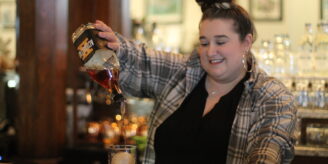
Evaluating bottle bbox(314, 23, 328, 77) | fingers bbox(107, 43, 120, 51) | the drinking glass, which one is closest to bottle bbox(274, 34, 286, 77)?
bottle bbox(314, 23, 328, 77)

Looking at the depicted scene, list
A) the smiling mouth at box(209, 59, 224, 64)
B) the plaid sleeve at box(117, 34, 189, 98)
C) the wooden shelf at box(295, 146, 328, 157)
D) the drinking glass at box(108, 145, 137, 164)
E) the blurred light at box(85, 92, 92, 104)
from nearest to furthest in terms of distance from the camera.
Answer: the drinking glass at box(108, 145, 137, 164)
the smiling mouth at box(209, 59, 224, 64)
the plaid sleeve at box(117, 34, 189, 98)
the wooden shelf at box(295, 146, 328, 157)
the blurred light at box(85, 92, 92, 104)

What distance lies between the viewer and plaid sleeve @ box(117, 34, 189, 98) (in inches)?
88.0

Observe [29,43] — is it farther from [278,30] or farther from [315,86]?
[278,30]

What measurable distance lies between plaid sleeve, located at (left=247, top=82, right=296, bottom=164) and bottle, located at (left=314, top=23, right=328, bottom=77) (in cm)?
98

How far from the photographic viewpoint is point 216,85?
2.13 m

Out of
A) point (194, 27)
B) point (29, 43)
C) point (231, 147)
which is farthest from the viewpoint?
point (194, 27)

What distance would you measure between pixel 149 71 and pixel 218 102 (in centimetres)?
37

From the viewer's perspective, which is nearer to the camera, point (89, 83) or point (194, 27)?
point (89, 83)

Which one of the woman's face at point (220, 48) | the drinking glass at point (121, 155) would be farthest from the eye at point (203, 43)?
the drinking glass at point (121, 155)

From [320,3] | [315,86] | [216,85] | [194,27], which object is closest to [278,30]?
[320,3]

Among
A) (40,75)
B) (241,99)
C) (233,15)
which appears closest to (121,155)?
(241,99)

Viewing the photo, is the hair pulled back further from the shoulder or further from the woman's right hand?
the woman's right hand

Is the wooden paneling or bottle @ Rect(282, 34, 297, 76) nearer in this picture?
bottle @ Rect(282, 34, 297, 76)

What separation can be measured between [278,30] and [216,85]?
15.2ft
